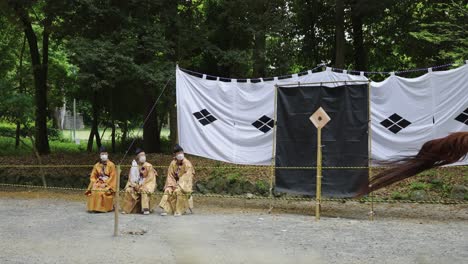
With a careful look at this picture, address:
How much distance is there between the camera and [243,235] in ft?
24.8

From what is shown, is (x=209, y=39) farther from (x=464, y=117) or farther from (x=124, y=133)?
(x=124, y=133)

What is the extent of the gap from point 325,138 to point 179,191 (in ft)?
10.1

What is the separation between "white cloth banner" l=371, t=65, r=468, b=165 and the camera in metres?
8.90

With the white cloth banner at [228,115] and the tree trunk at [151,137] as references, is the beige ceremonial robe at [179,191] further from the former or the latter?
the tree trunk at [151,137]

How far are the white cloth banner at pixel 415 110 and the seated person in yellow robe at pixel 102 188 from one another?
215 inches

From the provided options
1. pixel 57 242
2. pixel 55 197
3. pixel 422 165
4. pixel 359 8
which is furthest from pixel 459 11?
pixel 55 197

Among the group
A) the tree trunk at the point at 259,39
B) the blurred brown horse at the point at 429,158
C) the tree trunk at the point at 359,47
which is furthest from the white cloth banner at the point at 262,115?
the tree trunk at the point at 359,47

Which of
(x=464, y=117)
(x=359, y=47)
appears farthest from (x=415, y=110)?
(x=359, y=47)

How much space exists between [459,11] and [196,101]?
609 cm

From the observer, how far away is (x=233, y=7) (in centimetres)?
1334

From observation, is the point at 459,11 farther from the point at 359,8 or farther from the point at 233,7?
the point at 233,7

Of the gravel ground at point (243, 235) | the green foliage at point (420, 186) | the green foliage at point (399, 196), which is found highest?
the green foliage at point (420, 186)

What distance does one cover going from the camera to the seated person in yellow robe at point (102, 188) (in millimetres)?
10047

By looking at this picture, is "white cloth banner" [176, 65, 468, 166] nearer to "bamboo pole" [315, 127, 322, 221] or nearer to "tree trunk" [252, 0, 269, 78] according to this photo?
"bamboo pole" [315, 127, 322, 221]
